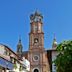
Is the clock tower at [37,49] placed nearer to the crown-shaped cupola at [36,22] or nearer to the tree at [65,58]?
the crown-shaped cupola at [36,22]

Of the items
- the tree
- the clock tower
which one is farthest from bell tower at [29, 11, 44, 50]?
the tree

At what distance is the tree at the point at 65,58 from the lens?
29.5 meters

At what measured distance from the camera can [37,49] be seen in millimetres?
104625

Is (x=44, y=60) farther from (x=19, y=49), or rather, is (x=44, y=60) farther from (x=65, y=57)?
(x=65, y=57)

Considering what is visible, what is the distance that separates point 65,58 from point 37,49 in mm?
75060

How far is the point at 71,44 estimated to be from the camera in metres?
30.6

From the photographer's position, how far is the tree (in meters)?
29.5

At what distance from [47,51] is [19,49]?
12.8 meters

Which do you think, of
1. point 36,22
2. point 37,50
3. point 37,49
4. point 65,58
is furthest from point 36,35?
point 65,58

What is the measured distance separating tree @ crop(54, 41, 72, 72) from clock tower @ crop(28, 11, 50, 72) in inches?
2816

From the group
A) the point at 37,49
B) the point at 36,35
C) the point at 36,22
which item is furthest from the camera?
the point at 36,22

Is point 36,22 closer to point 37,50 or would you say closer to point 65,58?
point 37,50

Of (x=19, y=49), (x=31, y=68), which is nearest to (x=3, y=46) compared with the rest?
(x=31, y=68)

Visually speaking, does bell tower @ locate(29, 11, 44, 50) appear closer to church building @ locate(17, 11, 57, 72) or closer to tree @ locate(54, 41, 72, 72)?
church building @ locate(17, 11, 57, 72)
